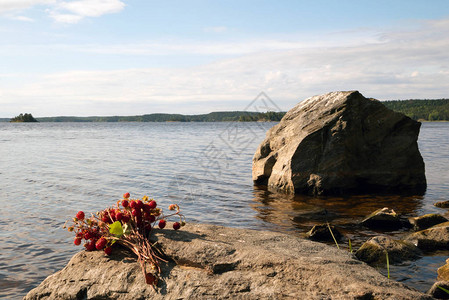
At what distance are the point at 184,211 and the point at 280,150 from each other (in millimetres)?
5135

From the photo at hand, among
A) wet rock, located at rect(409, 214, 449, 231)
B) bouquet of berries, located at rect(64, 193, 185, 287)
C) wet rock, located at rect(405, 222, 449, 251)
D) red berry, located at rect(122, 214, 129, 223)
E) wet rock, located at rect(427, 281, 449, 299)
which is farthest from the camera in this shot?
wet rock, located at rect(409, 214, 449, 231)

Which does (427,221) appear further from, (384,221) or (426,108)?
(426,108)

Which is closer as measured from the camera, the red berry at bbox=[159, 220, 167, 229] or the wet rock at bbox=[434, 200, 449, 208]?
the red berry at bbox=[159, 220, 167, 229]

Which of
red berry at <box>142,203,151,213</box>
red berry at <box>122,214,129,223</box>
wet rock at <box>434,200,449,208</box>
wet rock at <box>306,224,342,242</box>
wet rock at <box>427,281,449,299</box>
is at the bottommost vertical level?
wet rock at <box>434,200,449,208</box>

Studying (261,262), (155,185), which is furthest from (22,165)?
(261,262)

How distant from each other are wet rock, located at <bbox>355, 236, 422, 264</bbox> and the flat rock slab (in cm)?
340

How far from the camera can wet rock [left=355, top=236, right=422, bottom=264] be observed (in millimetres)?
7926

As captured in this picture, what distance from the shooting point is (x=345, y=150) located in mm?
14992

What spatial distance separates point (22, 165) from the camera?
25.0m

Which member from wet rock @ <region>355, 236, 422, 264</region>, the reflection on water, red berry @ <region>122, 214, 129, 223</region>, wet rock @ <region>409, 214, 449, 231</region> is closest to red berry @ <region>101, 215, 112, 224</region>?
red berry @ <region>122, 214, 129, 223</region>

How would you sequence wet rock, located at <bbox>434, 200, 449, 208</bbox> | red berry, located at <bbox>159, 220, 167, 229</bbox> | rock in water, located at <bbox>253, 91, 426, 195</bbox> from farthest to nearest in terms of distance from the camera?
rock in water, located at <bbox>253, 91, 426, 195</bbox>
wet rock, located at <bbox>434, 200, 449, 208</bbox>
red berry, located at <bbox>159, 220, 167, 229</bbox>

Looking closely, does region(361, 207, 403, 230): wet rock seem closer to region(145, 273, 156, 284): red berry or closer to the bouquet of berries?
the bouquet of berries

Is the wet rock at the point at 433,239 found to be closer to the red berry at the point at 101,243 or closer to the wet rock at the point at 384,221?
the wet rock at the point at 384,221

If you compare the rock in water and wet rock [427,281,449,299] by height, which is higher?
the rock in water
